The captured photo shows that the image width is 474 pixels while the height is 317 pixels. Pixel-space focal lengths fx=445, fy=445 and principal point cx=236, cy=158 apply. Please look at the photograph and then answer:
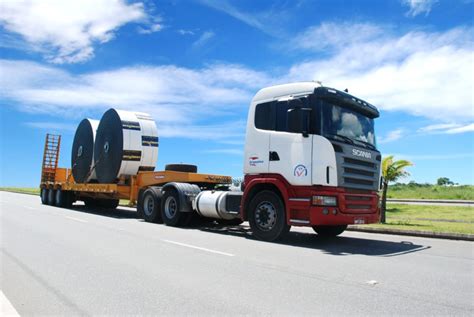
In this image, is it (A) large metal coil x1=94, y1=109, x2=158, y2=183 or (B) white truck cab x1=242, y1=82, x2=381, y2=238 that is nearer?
(B) white truck cab x1=242, y1=82, x2=381, y2=238

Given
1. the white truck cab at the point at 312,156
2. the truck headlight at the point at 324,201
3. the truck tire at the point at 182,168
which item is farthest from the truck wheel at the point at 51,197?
the truck headlight at the point at 324,201

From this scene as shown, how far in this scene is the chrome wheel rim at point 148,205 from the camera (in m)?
14.9

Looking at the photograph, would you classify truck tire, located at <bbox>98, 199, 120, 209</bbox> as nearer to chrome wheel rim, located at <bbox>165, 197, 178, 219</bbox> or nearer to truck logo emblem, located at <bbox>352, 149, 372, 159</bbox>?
chrome wheel rim, located at <bbox>165, 197, 178, 219</bbox>

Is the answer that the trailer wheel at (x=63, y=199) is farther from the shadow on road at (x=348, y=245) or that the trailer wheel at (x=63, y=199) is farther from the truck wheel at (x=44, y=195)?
the shadow on road at (x=348, y=245)

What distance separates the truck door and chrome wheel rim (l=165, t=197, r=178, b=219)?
15.6 feet

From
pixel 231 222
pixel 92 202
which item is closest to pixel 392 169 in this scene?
pixel 231 222

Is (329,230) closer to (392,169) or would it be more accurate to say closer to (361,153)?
(361,153)

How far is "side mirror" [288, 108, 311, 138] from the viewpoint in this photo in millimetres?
9359

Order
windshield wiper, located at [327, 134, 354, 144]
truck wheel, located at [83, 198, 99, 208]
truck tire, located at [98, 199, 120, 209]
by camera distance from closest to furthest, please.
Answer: windshield wiper, located at [327, 134, 354, 144] < truck tire, located at [98, 199, 120, 209] < truck wheel, located at [83, 198, 99, 208]

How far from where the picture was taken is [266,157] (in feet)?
33.7

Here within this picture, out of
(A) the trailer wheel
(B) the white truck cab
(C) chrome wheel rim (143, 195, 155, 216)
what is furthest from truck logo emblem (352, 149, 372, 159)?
(A) the trailer wheel

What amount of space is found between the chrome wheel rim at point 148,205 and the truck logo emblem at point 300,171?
6.70m

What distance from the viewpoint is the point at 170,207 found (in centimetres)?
1402

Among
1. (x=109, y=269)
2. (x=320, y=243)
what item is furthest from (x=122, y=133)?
(x=109, y=269)
